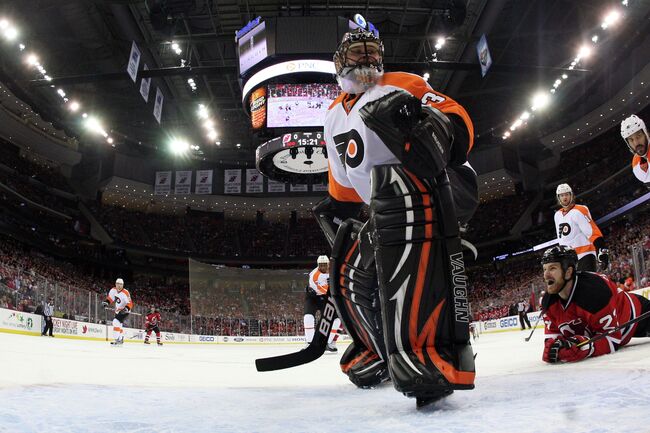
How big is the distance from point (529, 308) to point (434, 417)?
1526 centimetres

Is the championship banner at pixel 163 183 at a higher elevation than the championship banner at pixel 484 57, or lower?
higher

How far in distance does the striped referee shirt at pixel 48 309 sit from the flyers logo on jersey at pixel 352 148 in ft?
41.1

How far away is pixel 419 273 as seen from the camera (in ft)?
4.35

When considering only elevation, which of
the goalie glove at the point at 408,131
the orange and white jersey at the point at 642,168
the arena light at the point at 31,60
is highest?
the arena light at the point at 31,60

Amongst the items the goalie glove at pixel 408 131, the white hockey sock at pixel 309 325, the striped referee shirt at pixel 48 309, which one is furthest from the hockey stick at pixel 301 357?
the striped referee shirt at pixel 48 309

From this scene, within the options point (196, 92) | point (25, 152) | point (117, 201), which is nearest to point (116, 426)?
point (196, 92)

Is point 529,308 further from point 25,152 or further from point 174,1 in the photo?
point 25,152

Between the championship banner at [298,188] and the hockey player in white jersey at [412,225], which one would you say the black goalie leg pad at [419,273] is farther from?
the championship banner at [298,188]

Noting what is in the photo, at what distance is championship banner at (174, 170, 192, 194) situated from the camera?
26453 millimetres

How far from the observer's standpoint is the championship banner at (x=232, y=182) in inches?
1037

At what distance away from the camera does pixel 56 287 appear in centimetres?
1265

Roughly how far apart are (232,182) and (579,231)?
22.6 m

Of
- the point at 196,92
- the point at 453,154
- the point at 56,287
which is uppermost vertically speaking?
the point at 196,92

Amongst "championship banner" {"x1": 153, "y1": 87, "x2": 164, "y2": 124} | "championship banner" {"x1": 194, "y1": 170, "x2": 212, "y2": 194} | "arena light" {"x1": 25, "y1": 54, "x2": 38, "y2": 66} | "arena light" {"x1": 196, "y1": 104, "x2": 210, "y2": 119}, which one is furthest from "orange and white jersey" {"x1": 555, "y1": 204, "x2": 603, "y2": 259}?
"championship banner" {"x1": 194, "y1": 170, "x2": 212, "y2": 194}
